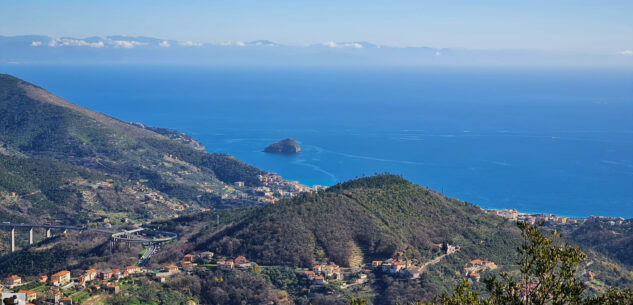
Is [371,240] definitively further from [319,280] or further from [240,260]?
[240,260]

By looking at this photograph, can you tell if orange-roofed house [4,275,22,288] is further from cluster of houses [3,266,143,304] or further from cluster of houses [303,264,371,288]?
cluster of houses [303,264,371,288]

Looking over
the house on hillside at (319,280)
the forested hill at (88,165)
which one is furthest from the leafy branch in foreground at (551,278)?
the forested hill at (88,165)

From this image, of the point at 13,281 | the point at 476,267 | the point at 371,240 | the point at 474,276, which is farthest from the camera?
the point at 371,240

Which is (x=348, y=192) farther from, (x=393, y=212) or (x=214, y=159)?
(x=214, y=159)

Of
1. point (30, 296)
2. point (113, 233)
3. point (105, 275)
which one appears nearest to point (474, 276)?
point (105, 275)

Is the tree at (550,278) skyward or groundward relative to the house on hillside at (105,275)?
skyward

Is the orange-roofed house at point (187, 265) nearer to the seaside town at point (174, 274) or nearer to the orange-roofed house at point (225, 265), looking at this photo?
the seaside town at point (174, 274)
